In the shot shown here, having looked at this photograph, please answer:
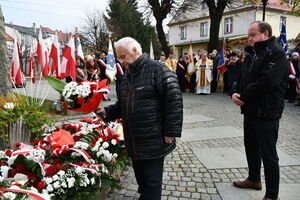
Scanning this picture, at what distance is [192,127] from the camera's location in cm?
624

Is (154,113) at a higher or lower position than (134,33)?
lower

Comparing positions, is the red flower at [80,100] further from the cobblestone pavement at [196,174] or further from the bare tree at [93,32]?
the bare tree at [93,32]

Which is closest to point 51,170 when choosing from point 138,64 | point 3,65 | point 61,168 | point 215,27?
point 61,168

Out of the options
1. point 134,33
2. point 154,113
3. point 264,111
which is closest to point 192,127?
point 264,111

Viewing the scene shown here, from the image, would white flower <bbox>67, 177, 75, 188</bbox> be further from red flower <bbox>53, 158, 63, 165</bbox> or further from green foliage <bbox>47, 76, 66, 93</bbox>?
green foliage <bbox>47, 76, 66, 93</bbox>

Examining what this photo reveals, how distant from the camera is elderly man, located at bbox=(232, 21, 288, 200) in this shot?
2455 mm

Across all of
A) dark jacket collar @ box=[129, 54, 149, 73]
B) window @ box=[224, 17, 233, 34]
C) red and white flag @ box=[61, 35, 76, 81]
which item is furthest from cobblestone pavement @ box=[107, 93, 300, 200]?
window @ box=[224, 17, 233, 34]

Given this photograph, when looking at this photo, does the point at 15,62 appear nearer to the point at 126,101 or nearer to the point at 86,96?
the point at 86,96

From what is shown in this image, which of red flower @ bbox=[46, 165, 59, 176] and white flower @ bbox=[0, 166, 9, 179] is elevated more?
white flower @ bbox=[0, 166, 9, 179]

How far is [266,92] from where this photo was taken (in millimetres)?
2506

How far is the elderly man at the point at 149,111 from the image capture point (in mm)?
2252

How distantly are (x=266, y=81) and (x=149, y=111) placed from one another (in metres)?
1.18

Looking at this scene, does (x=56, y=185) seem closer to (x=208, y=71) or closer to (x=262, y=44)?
(x=262, y=44)

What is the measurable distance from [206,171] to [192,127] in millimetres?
2582
